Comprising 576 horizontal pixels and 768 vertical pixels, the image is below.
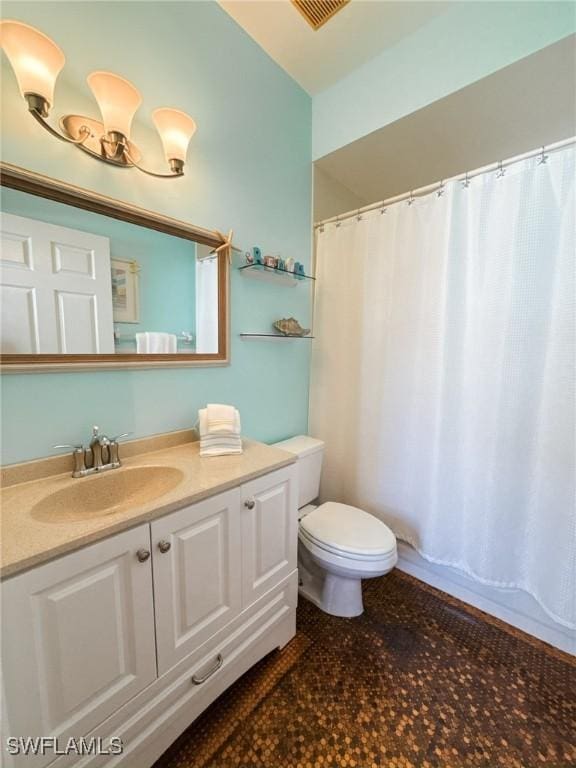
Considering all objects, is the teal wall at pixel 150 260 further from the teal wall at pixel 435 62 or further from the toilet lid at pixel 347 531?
the teal wall at pixel 435 62

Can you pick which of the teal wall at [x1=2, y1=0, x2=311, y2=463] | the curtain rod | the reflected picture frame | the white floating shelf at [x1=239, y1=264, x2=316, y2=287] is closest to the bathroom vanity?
the teal wall at [x1=2, y1=0, x2=311, y2=463]

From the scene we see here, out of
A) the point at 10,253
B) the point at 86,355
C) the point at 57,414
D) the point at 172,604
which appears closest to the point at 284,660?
the point at 172,604

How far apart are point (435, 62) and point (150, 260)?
1.58 m

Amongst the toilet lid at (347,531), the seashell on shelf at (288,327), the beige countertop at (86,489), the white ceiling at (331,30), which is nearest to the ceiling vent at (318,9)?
the white ceiling at (331,30)

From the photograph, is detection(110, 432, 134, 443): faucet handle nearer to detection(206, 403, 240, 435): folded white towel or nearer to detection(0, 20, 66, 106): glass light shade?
detection(206, 403, 240, 435): folded white towel

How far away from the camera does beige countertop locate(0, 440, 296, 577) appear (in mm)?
659

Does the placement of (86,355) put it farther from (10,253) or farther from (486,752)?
(486,752)

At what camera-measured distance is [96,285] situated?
109cm

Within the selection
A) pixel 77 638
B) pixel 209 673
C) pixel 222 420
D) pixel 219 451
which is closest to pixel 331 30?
pixel 222 420

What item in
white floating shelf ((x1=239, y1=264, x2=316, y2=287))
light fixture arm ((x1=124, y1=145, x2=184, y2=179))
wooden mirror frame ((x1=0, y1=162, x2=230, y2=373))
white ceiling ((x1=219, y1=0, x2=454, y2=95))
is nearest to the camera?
wooden mirror frame ((x1=0, y1=162, x2=230, y2=373))

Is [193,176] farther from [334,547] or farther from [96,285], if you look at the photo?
[334,547]

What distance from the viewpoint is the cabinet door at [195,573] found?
856 mm

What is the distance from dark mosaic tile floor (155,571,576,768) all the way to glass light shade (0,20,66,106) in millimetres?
2056

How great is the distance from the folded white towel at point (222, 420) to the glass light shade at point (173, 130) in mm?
997
